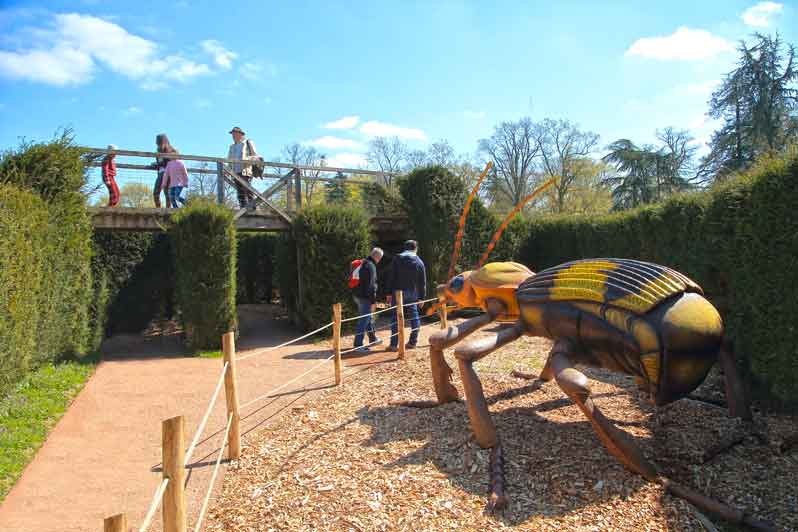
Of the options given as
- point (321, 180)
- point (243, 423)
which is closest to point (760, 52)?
point (321, 180)

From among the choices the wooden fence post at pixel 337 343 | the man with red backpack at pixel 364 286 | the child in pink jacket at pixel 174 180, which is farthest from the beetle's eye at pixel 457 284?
the child in pink jacket at pixel 174 180

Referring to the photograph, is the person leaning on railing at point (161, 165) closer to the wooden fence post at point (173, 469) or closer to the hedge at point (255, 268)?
the hedge at point (255, 268)

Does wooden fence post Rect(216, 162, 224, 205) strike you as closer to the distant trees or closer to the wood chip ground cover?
the wood chip ground cover

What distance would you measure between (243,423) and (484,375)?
2.92m

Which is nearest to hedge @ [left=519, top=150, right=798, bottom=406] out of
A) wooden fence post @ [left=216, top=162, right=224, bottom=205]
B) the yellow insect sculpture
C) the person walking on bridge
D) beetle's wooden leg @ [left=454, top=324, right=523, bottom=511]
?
the yellow insect sculpture

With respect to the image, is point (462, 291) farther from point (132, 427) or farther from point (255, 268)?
point (255, 268)

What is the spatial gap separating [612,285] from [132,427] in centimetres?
511

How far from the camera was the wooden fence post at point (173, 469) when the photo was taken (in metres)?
2.25

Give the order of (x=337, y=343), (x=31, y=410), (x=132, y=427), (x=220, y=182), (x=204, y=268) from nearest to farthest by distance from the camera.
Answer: (x=132, y=427) < (x=31, y=410) < (x=337, y=343) < (x=204, y=268) < (x=220, y=182)

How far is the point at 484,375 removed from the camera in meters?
6.08

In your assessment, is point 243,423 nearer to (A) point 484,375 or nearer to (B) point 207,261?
(A) point 484,375

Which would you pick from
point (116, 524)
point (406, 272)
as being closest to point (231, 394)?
point (116, 524)

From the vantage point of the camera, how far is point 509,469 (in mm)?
3697

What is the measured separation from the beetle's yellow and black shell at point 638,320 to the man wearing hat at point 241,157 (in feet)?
25.1
